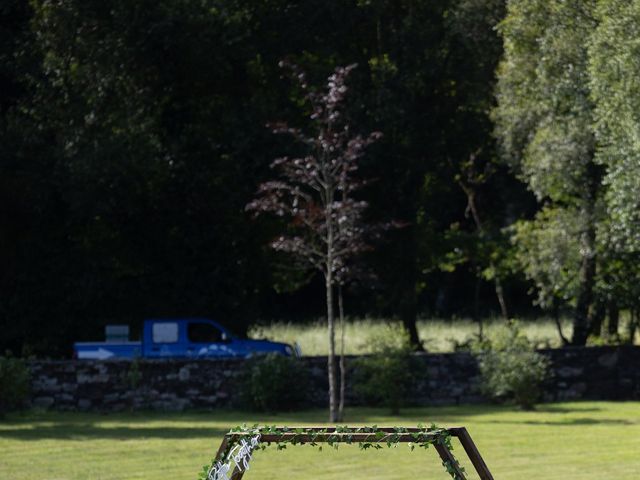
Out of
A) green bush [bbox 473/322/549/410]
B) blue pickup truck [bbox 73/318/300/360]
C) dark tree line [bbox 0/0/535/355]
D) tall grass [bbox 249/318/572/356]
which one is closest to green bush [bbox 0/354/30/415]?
dark tree line [bbox 0/0/535/355]

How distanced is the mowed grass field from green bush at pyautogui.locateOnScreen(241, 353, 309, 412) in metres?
0.40

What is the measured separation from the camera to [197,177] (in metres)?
30.8

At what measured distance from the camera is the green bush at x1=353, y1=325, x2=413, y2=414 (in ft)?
84.3

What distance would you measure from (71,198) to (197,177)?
9.63ft

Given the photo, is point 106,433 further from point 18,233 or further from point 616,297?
point 616,297

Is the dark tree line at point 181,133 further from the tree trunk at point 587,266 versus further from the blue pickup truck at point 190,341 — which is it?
the tree trunk at point 587,266

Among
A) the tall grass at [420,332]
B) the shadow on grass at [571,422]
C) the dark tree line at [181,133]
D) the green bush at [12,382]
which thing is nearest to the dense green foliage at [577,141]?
the dark tree line at [181,133]

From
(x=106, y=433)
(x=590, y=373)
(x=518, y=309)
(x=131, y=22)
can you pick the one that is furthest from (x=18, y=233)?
(x=518, y=309)

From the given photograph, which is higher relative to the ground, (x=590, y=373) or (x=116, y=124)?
(x=116, y=124)

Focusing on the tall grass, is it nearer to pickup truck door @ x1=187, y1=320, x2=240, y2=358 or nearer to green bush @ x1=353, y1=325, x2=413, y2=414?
pickup truck door @ x1=187, y1=320, x2=240, y2=358

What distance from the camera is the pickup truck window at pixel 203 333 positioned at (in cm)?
3134

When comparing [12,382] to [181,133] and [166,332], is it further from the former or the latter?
[181,133]

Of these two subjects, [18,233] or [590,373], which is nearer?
[590,373]

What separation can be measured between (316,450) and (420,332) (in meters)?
21.9
